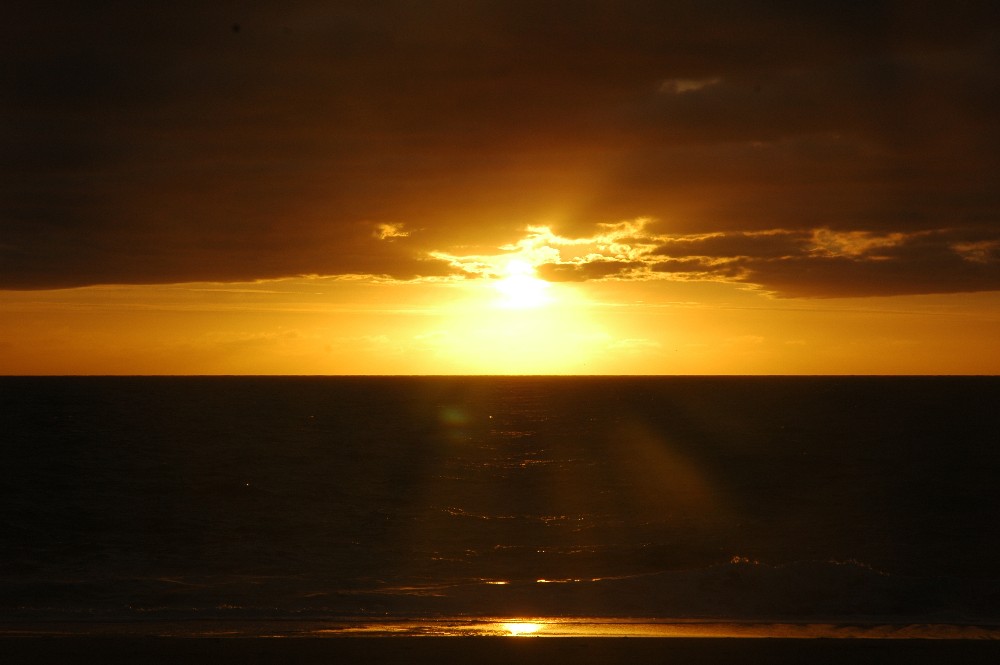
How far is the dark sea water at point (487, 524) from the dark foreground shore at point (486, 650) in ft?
9.05

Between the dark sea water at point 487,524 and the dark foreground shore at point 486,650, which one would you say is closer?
the dark foreground shore at point 486,650

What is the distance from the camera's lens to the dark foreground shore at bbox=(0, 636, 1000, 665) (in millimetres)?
13398

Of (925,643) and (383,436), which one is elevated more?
(383,436)

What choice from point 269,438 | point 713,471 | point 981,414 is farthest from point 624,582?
point 981,414

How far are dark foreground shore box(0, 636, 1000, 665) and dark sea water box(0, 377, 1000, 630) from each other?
9.05 feet

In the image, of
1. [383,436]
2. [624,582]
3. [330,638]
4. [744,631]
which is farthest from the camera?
[383,436]

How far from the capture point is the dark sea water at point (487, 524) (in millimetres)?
19797

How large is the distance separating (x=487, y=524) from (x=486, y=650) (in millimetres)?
18702

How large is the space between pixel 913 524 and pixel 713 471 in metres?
16.7

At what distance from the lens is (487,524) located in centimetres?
3278

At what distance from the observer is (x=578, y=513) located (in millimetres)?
35688

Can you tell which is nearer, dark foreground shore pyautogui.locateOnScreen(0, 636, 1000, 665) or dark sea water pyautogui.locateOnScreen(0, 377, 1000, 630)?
dark foreground shore pyautogui.locateOnScreen(0, 636, 1000, 665)

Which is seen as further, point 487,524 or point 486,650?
point 487,524

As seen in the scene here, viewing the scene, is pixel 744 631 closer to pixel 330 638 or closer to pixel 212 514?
pixel 330 638
